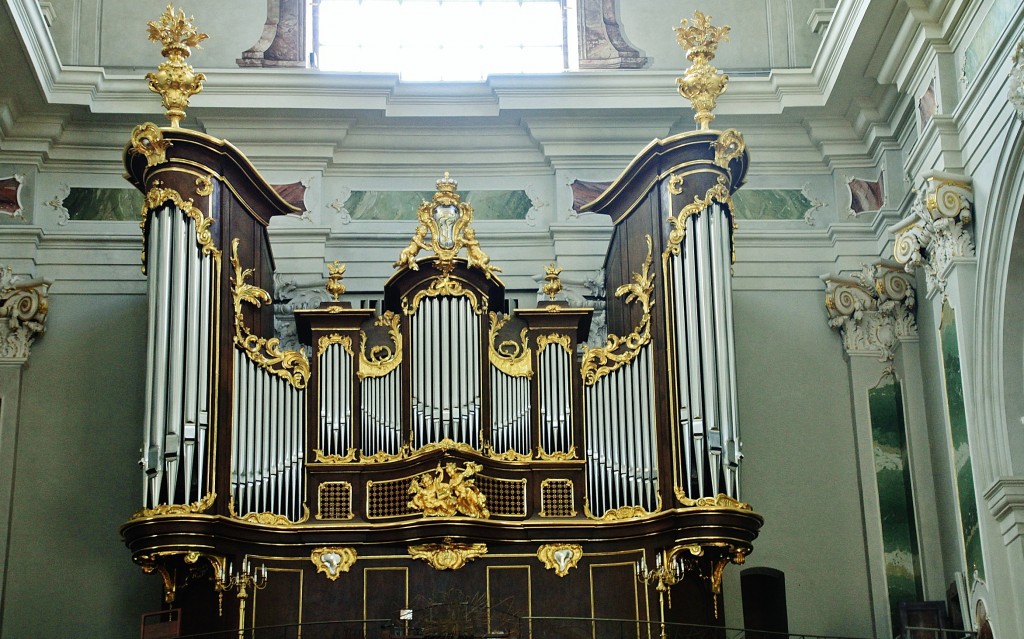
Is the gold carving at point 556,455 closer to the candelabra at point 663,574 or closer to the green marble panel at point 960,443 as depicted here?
the candelabra at point 663,574

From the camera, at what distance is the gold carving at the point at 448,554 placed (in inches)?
581

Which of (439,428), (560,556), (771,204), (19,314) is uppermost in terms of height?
(771,204)

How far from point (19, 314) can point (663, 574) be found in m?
7.06

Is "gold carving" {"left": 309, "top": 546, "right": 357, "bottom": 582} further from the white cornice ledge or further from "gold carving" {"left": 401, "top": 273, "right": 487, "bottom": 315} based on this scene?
the white cornice ledge

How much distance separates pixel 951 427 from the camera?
15.4m

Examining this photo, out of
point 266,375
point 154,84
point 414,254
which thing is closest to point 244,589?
point 266,375

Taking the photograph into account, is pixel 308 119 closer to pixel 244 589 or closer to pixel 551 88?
pixel 551 88

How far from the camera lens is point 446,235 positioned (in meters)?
15.8

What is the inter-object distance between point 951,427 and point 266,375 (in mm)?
6226

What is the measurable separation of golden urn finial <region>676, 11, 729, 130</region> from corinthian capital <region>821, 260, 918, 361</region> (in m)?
2.70

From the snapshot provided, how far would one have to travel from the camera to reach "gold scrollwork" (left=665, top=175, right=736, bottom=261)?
604 inches

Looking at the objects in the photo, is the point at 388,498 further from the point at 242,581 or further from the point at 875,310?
the point at 875,310

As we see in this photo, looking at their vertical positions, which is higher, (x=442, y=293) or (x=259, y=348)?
(x=442, y=293)

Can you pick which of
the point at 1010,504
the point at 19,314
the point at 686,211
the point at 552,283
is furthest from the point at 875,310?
the point at 19,314
